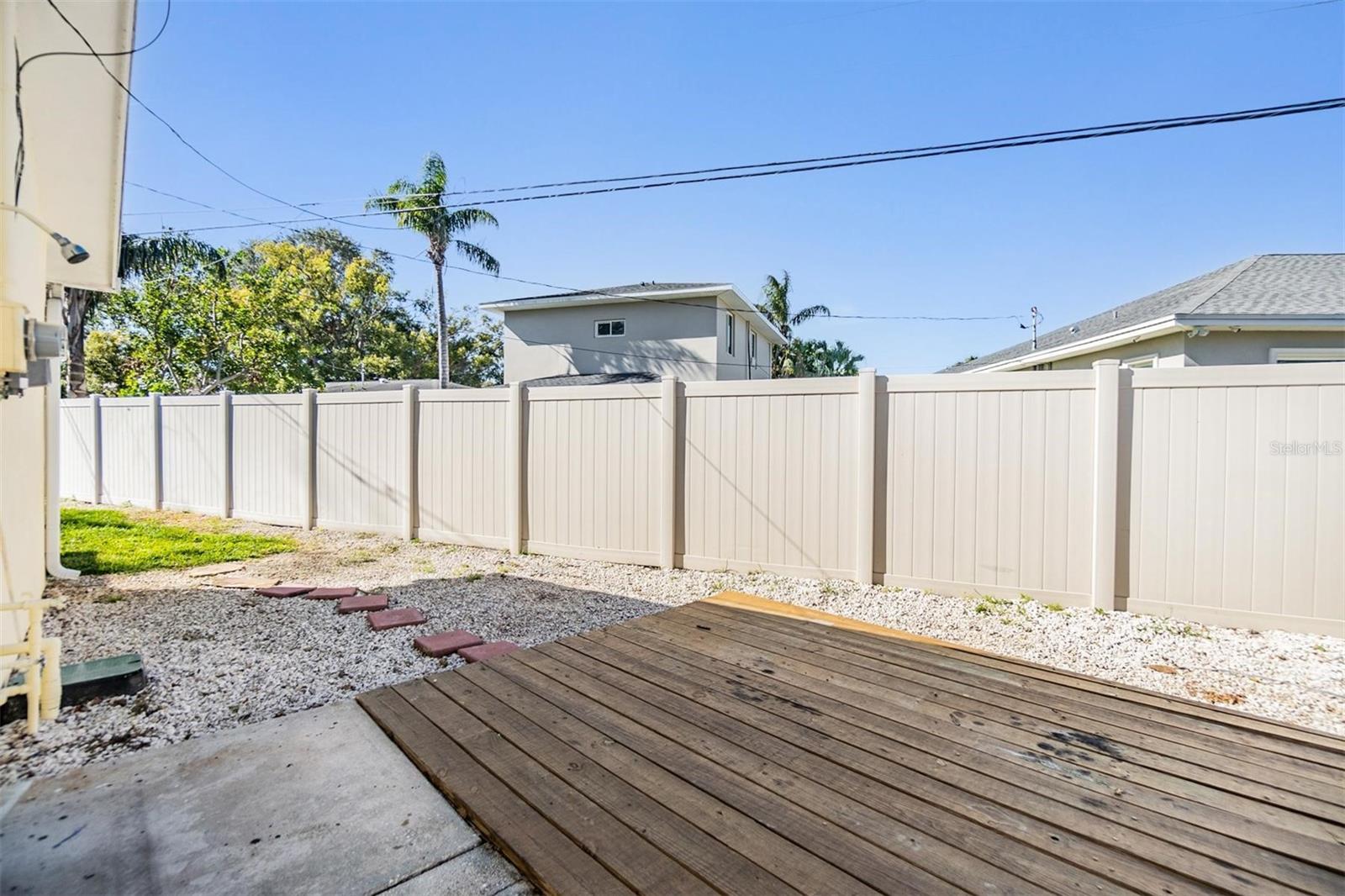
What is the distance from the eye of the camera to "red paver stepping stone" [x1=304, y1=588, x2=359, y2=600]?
14.7ft

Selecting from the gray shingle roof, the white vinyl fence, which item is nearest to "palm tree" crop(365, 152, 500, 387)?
the white vinyl fence

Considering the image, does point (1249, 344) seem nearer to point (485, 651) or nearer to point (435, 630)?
point (485, 651)

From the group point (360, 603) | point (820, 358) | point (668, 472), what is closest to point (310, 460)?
point (360, 603)

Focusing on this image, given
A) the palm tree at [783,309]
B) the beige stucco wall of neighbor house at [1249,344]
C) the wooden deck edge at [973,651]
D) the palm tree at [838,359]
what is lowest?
the wooden deck edge at [973,651]

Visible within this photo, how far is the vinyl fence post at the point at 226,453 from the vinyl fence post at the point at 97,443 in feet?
10.7

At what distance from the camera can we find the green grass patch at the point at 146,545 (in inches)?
217

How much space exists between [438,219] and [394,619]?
14033 millimetres

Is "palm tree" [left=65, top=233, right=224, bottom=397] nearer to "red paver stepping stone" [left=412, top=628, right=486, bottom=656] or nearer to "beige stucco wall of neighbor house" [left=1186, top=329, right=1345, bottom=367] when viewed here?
"red paver stepping stone" [left=412, top=628, right=486, bottom=656]

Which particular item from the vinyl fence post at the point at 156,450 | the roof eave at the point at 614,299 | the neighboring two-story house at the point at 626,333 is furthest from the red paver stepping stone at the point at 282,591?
the roof eave at the point at 614,299

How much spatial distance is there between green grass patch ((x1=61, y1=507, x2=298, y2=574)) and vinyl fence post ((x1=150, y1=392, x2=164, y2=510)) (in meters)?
0.91

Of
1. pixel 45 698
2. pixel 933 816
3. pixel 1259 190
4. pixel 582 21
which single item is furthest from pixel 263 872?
pixel 1259 190

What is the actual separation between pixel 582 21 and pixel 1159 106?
6221 mm

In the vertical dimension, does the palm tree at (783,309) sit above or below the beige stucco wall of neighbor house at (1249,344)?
above

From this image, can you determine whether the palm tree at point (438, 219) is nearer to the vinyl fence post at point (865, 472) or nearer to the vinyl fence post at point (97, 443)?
the vinyl fence post at point (97, 443)
